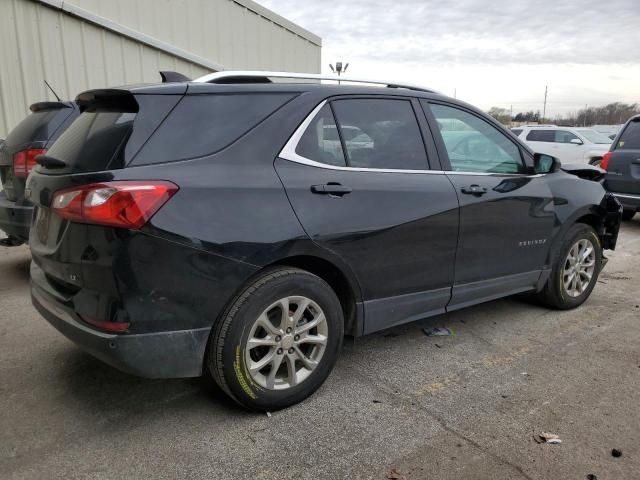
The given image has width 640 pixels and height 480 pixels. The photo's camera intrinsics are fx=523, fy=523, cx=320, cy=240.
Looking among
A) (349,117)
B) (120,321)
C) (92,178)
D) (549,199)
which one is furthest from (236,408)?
(549,199)

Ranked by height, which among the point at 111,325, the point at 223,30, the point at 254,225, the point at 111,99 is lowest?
the point at 111,325

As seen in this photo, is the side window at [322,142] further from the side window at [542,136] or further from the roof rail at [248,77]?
the side window at [542,136]

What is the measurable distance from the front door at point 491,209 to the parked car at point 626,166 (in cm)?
525

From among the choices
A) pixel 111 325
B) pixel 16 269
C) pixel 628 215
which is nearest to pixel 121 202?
pixel 111 325

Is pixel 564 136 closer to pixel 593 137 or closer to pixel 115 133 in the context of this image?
pixel 593 137

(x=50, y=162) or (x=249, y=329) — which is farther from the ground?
(x=50, y=162)

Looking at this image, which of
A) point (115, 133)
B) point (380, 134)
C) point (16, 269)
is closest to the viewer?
point (115, 133)

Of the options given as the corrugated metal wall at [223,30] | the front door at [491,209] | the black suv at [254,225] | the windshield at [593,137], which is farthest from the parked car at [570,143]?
the black suv at [254,225]

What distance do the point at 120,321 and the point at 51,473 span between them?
734mm

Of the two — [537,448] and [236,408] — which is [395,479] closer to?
[537,448]

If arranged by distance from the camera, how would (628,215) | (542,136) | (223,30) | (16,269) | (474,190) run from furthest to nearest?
(542,136) → (223,30) → (628,215) → (16,269) → (474,190)

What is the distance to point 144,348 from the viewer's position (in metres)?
2.42

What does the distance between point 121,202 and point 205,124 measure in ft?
1.99

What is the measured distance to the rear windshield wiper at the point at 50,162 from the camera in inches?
106
